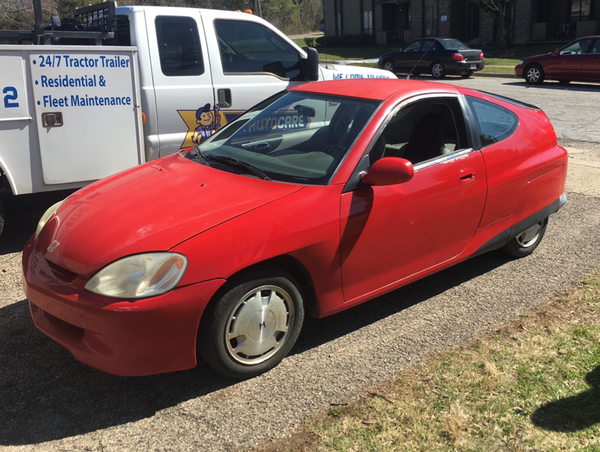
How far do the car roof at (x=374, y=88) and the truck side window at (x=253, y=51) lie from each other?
2278 mm

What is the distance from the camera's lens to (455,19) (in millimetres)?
38438

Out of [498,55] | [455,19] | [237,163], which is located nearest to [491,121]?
[237,163]

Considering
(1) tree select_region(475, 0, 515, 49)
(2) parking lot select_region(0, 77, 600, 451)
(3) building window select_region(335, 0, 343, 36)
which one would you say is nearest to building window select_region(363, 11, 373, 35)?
(3) building window select_region(335, 0, 343, 36)

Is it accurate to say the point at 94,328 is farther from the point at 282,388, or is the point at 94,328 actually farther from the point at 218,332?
the point at 282,388

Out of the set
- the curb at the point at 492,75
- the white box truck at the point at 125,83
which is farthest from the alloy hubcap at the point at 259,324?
the curb at the point at 492,75

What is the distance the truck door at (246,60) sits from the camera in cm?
674

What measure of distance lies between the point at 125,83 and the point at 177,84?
2.27ft

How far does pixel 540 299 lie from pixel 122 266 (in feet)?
10.2

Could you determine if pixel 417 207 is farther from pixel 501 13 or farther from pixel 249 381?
pixel 501 13

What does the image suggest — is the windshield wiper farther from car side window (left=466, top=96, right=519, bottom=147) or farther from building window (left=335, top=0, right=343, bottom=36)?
building window (left=335, top=0, right=343, bottom=36)

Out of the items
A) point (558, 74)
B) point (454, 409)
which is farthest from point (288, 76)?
point (558, 74)

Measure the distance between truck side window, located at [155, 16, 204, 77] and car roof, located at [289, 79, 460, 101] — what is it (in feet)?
7.04

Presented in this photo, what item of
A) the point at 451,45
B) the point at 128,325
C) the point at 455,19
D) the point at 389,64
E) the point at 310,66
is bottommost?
the point at 128,325

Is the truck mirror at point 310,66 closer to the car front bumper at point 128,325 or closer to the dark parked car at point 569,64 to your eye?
the car front bumper at point 128,325
